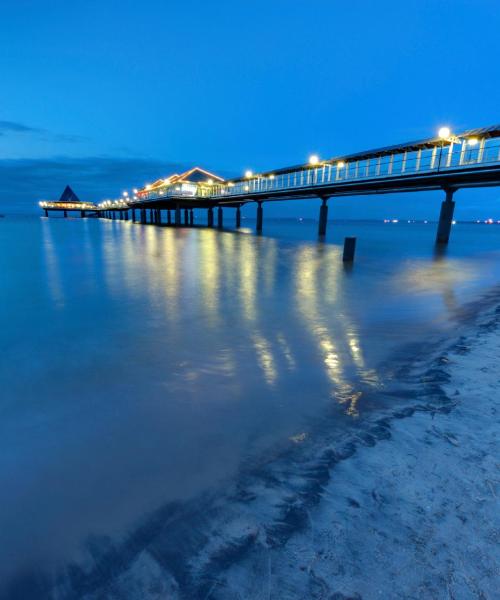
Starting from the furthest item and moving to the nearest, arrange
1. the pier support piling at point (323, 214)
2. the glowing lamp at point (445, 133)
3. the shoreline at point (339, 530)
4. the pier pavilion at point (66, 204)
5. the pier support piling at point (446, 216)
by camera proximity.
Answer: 1. the pier pavilion at point (66, 204)
2. the pier support piling at point (323, 214)
3. the pier support piling at point (446, 216)
4. the glowing lamp at point (445, 133)
5. the shoreline at point (339, 530)

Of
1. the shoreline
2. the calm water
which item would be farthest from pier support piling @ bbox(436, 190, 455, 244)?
the shoreline

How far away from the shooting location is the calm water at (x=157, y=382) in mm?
2605

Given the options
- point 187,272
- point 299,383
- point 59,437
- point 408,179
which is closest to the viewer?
point 59,437

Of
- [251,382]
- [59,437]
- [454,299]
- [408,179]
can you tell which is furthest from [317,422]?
[408,179]

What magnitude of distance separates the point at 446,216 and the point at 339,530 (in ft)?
105

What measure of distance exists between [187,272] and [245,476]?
11248 mm

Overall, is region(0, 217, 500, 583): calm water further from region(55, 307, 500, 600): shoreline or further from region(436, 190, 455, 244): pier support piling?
region(436, 190, 455, 244): pier support piling

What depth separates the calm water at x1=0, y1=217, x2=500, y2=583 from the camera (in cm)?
261

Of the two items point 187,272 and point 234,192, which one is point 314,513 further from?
point 234,192

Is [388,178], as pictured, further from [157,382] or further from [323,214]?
[157,382]

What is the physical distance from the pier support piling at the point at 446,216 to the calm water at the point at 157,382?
19.6m

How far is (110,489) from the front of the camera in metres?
2.67

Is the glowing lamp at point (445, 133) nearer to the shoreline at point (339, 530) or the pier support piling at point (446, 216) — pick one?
the pier support piling at point (446, 216)

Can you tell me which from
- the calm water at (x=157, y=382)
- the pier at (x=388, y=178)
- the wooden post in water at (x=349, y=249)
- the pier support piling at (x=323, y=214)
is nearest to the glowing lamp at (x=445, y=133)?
the pier at (x=388, y=178)
